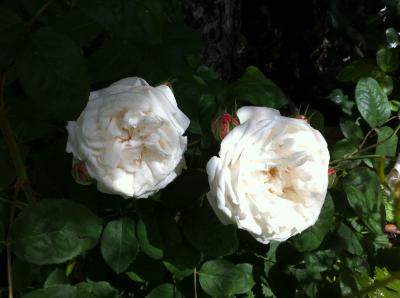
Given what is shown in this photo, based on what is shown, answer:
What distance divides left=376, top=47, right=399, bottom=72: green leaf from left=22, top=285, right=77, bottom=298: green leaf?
1.48 meters

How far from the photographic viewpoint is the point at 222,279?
99cm

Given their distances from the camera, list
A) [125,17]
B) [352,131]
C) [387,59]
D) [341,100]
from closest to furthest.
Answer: [125,17] < [352,131] < [387,59] < [341,100]

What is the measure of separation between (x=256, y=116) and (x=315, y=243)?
292 mm

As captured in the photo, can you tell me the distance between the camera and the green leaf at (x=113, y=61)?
92 centimetres

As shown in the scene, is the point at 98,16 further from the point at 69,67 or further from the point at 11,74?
the point at 11,74

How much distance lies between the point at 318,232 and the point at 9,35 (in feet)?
2.01

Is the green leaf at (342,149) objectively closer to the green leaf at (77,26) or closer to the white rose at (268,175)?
the white rose at (268,175)

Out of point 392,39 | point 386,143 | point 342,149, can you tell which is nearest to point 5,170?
point 342,149

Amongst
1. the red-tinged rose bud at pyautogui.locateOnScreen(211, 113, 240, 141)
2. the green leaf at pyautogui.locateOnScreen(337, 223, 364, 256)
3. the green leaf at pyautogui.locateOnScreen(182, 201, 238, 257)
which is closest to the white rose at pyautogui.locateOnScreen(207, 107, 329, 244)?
the red-tinged rose bud at pyautogui.locateOnScreen(211, 113, 240, 141)

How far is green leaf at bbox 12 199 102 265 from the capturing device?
746 millimetres

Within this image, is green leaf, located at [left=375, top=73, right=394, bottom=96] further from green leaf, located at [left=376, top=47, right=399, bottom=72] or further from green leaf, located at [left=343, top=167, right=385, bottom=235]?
green leaf, located at [left=343, top=167, right=385, bottom=235]

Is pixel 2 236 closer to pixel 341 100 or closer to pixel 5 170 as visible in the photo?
pixel 5 170

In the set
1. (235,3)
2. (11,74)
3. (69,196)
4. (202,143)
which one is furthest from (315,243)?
(235,3)

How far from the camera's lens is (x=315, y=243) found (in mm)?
906
